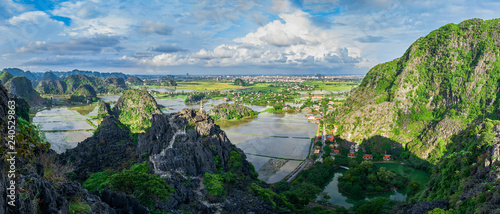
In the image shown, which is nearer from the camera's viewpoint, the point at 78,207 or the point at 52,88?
the point at 78,207

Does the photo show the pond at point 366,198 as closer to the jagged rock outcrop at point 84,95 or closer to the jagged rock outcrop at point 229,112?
the jagged rock outcrop at point 229,112

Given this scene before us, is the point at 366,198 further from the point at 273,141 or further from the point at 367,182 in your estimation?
the point at 273,141

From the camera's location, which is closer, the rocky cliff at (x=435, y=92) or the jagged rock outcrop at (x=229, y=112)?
the rocky cliff at (x=435, y=92)

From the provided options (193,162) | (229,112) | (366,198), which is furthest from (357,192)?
(229,112)

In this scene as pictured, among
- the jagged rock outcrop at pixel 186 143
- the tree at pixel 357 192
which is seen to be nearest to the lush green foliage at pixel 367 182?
the tree at pixel 357 192

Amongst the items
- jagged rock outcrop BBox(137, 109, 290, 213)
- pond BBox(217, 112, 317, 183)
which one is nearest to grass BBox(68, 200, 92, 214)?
jagged rock outcrop BBox(137, 109, 290, 213)

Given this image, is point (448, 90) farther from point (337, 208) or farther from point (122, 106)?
point (122, 106)

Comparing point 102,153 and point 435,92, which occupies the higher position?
point 435,92

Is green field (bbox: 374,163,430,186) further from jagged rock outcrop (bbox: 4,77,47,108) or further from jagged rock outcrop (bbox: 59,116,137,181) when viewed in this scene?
jagged rock outcrop (bbox: 4,77,47,108)
